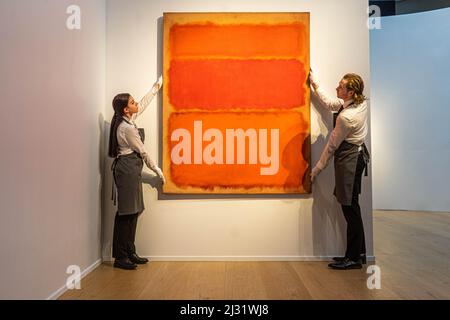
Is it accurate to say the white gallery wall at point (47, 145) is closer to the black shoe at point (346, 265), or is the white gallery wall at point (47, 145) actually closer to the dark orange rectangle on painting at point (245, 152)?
the dark orange rectangle on painting at point (245, 152)

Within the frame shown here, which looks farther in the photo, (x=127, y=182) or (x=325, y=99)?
(x=325, y=99)

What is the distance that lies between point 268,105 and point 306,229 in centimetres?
113

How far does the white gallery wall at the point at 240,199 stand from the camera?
12.0 feet

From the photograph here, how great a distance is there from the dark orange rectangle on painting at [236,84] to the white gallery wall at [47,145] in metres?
0.74

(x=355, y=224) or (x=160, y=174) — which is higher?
(x=160, y=174)

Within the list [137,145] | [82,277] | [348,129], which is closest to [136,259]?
[82,277]

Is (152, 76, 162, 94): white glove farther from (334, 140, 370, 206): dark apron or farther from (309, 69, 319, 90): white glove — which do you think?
(334, 140, 370, 206): dark apron

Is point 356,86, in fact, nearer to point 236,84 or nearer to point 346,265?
point 236,84

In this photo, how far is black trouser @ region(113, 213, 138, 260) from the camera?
3.41 meters

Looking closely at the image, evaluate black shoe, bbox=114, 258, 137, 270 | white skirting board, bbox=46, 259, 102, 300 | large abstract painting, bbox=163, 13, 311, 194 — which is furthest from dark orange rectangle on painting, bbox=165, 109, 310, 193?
white skirting board, bbox=46, 259, 102, 300

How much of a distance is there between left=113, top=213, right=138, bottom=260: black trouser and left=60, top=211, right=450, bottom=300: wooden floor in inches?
5.8

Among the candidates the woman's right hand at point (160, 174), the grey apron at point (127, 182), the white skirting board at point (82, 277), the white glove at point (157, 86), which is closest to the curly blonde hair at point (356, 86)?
the white glove at point (157, 86)

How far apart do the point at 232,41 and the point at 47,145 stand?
1.91 m

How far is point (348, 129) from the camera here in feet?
10.9
